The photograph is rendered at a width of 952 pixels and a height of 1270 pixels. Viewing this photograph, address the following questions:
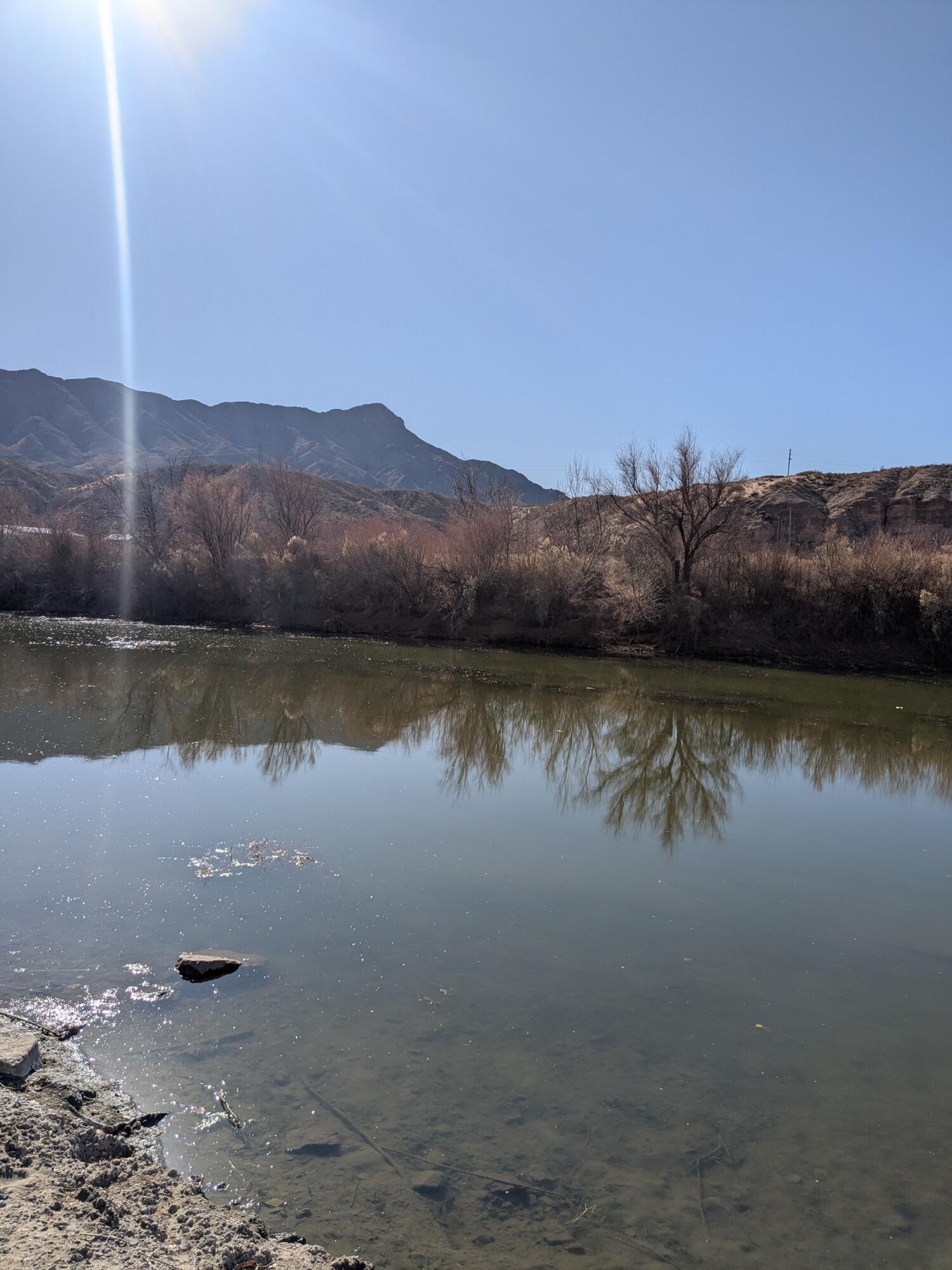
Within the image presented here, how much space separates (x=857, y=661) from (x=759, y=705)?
12994 mm

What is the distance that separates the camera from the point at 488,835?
9844 millimetres

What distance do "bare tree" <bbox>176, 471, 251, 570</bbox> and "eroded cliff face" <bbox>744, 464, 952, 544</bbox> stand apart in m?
28.6

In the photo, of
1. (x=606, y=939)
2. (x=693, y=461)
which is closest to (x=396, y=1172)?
(x=606, y=939)

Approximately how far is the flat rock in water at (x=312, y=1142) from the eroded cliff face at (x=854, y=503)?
45751 mm

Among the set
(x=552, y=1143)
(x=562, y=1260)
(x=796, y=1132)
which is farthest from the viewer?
(x=796, y=1132)

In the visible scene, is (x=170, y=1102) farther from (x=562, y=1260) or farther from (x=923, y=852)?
(x=923, y=852)

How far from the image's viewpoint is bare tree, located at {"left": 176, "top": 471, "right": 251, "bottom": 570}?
41562 millimetres

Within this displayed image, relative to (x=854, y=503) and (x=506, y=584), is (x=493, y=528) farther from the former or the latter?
(x=854, y=503)

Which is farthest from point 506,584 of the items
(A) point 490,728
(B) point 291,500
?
(A) point 490,728

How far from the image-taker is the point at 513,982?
616cm

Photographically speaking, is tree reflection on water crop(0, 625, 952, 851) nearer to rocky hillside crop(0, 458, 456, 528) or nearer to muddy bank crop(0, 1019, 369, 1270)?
muddy bank crop(0, 1019, 369, 1270)

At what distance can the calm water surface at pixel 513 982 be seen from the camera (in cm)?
400

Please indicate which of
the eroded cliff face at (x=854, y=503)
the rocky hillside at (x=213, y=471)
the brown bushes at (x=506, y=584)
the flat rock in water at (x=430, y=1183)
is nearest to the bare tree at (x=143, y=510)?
Answer: the brown bushes at (x=506, y=584)

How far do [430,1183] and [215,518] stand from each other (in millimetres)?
40983
